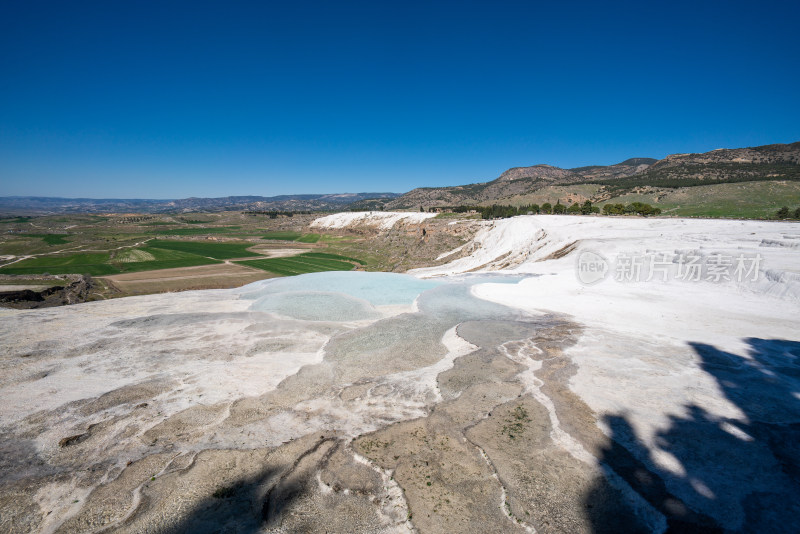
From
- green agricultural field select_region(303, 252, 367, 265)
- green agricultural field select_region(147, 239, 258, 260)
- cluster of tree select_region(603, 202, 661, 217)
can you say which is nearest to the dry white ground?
green agricultural field select_region(303, 252, 367, 265)

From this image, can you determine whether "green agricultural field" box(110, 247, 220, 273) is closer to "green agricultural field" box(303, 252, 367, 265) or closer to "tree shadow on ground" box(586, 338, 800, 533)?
"green agricultural field" box(303, 252, 367, 265)

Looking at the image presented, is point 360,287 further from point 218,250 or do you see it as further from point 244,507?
point 218,250

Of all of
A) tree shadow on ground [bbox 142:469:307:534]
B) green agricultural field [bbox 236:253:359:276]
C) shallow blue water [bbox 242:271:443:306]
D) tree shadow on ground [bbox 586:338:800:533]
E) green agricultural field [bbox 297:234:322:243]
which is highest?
tree shadow on ground [bbox 586:338:800:533]

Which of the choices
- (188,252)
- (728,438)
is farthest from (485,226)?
(188,252)

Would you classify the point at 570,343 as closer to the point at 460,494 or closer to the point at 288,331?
the point at 460,494

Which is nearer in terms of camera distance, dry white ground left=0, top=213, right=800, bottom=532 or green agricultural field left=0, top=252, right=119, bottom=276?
dry white ground left=0, top=213, right=800, bottom=532

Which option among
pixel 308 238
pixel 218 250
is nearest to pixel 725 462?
pixel 218 250
